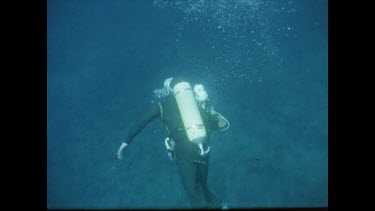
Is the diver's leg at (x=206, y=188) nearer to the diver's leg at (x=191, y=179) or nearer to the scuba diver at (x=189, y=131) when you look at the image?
the scuba diver at (x=189, y=131)

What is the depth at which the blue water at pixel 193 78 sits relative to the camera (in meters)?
4.81

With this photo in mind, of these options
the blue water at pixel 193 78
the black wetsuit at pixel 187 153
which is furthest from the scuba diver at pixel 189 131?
the blue water at pixel 193 78

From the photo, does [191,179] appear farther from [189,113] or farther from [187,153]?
[189,113]

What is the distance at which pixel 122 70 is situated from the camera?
7281mm

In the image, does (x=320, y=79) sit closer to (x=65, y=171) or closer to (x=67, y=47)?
(x=65, y=171)

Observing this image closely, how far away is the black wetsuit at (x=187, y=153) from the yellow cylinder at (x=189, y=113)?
89 mm

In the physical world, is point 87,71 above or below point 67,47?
below

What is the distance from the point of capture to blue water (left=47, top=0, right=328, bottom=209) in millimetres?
4812

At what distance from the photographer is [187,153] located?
3.61m

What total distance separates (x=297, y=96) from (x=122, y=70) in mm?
4496

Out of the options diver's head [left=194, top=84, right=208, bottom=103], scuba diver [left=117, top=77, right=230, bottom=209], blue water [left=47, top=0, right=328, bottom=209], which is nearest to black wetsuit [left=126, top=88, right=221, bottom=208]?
scuba diver [left=117, top=77, right=230, bottom=209]

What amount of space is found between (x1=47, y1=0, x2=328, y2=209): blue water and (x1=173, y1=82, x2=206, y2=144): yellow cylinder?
164cm

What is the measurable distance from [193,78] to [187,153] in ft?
12.1
